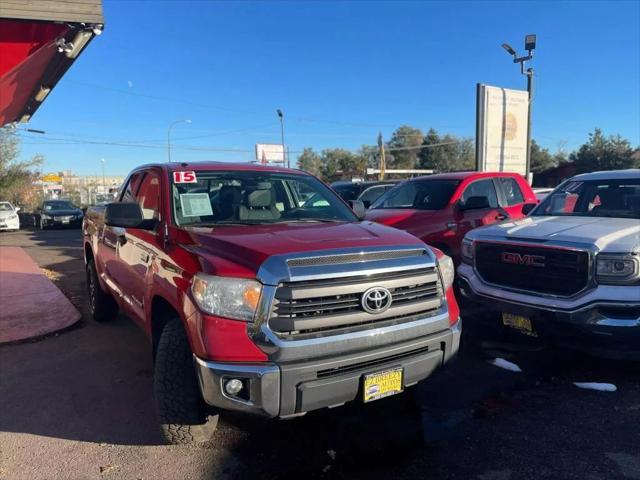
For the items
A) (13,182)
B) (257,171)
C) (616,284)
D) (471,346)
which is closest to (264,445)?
(257,171)

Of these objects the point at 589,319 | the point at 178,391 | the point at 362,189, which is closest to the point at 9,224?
the point at 362,189

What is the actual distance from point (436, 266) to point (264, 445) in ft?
5.67

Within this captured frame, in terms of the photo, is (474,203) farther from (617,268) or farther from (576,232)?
(617,268)

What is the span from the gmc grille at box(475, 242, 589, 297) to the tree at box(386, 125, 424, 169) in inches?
3029

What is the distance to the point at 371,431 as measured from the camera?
140 inches

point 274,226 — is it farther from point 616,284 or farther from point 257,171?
point 616,284

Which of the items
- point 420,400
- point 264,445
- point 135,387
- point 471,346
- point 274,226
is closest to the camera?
point 264,445

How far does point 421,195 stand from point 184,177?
4606 millimetres

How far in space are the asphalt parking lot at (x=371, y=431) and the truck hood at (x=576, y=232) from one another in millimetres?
1224

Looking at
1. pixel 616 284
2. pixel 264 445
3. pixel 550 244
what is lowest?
pixel 264 445

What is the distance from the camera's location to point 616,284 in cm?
411

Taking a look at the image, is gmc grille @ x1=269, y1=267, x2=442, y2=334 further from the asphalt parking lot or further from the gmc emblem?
the gmc emblem

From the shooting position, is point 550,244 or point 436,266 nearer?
point 436,266

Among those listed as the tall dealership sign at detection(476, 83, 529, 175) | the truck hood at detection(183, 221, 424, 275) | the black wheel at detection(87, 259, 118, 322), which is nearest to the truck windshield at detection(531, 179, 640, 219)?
the truck hood at detection(183, 221, 424, 275)
